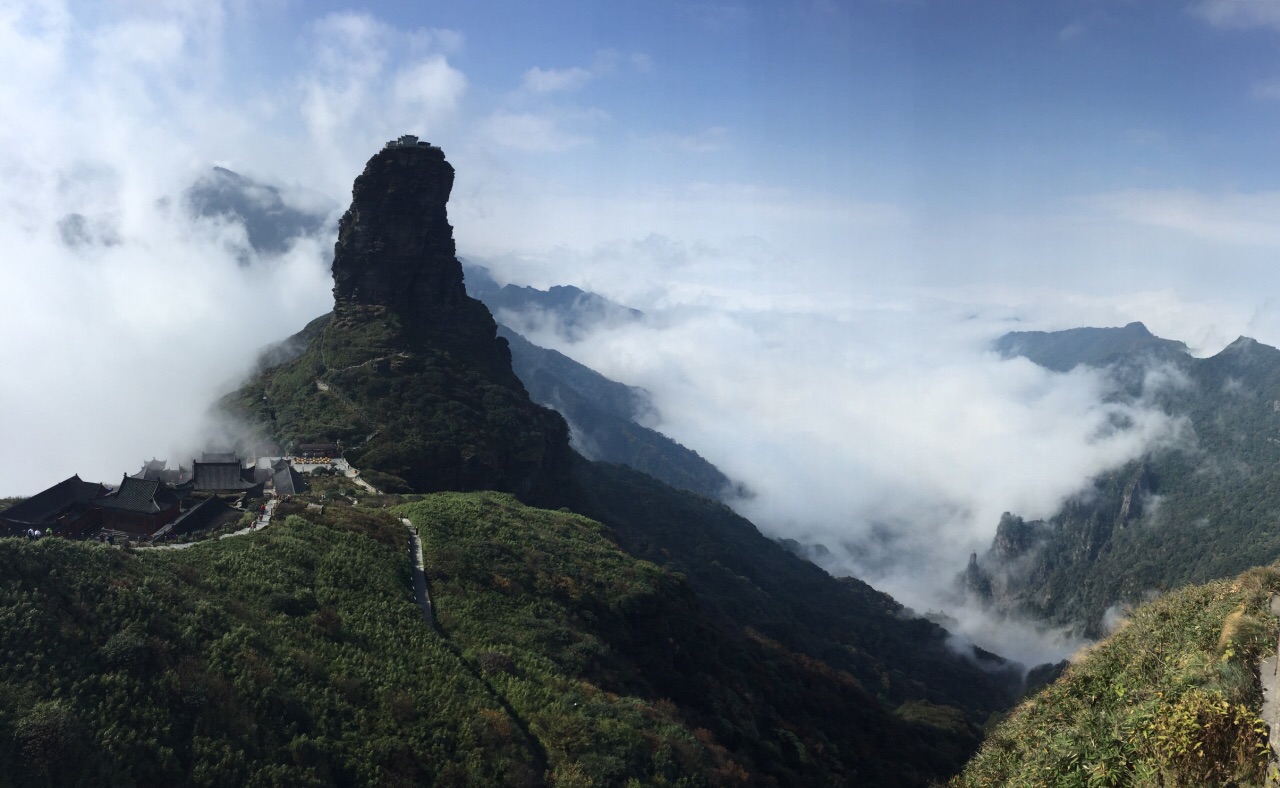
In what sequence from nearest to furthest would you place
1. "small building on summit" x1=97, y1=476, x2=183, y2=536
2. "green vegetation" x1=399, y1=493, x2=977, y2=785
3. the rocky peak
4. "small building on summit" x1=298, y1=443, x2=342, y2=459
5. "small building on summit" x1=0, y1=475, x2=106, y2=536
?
"green vegetation" x1=399, y1=493, x2=977, y2=785, "small building on summit" x1=0, y1=475, x2=106, y2=536, "small building on summit" x1=97, y1=476, x2=183, y2=536, "small building on summit" x1=298, y1=443, x2=342, y2=459, the rocky peak

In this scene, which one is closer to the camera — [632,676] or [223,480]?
[632,676]

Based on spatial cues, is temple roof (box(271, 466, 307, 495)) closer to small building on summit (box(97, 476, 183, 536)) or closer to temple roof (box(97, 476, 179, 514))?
temple roof (box(97, 476, 179, 514))

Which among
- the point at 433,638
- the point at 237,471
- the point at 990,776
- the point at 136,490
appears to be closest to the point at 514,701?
the point at 433,638

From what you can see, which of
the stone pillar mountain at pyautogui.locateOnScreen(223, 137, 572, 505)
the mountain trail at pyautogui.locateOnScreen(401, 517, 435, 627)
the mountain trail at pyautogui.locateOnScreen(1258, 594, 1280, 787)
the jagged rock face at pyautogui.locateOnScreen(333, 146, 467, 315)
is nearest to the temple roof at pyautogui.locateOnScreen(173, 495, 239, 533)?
the mountain trail at pyautogui.locateOnScreen(401, 517, 435, 627)

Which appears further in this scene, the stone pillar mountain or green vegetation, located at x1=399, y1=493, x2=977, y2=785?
the stone pillar mountain

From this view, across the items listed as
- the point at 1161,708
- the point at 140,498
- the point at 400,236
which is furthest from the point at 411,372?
the point at 1161,708

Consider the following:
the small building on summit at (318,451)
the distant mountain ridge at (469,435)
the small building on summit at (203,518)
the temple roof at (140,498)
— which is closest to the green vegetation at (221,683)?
the small building on summit at (203,518)

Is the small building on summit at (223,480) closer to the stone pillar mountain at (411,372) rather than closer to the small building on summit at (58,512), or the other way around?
the small building on summit at (58,512)

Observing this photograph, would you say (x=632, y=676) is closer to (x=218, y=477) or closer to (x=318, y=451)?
(x=218, y=477)
